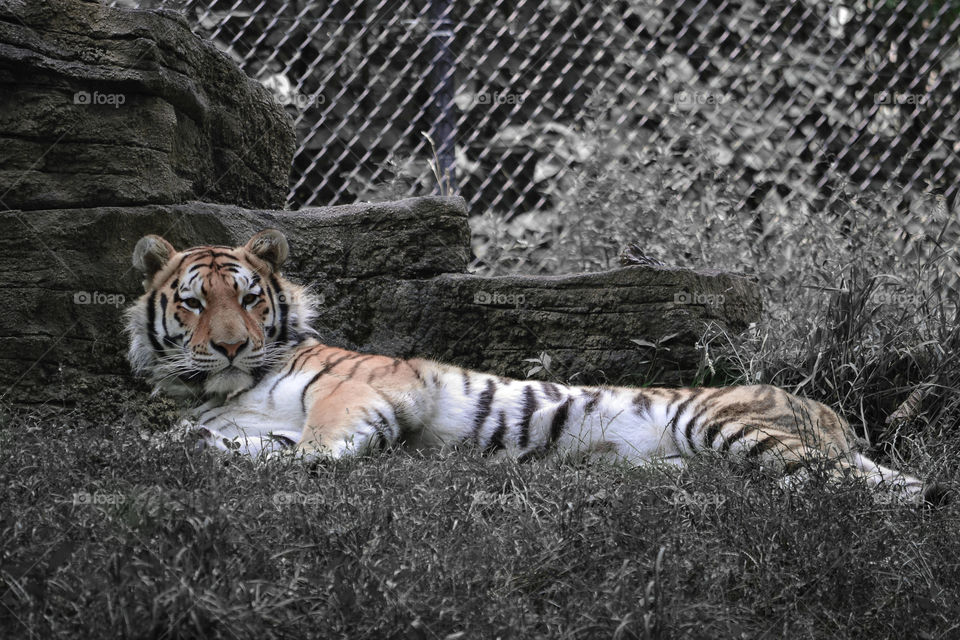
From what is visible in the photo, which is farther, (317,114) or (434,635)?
(317,114)

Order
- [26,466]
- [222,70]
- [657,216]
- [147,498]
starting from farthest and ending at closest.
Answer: [657,216]
[222,70]
[26,466]
[147,498]

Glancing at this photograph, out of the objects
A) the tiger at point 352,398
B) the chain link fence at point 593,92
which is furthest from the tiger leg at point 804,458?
the chain link fence at point 593,92

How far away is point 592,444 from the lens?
387 centimetres

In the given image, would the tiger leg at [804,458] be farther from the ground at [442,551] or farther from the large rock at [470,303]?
the large rock at [470,303]

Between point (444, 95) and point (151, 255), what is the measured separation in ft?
8.31

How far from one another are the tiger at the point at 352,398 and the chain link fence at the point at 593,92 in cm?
219

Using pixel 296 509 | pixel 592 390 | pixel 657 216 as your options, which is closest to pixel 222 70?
pixel 592 390

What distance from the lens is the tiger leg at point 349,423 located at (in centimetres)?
331

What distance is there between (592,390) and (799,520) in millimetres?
1475

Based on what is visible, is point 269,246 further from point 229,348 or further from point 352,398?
point 352,398

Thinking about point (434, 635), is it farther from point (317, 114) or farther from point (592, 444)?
point (317, 114)

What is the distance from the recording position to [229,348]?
3568 mm

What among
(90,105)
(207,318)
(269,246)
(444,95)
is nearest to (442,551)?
(207,318)

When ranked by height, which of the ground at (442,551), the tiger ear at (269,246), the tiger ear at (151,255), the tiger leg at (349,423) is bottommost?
the tiger leg at (349,423)
